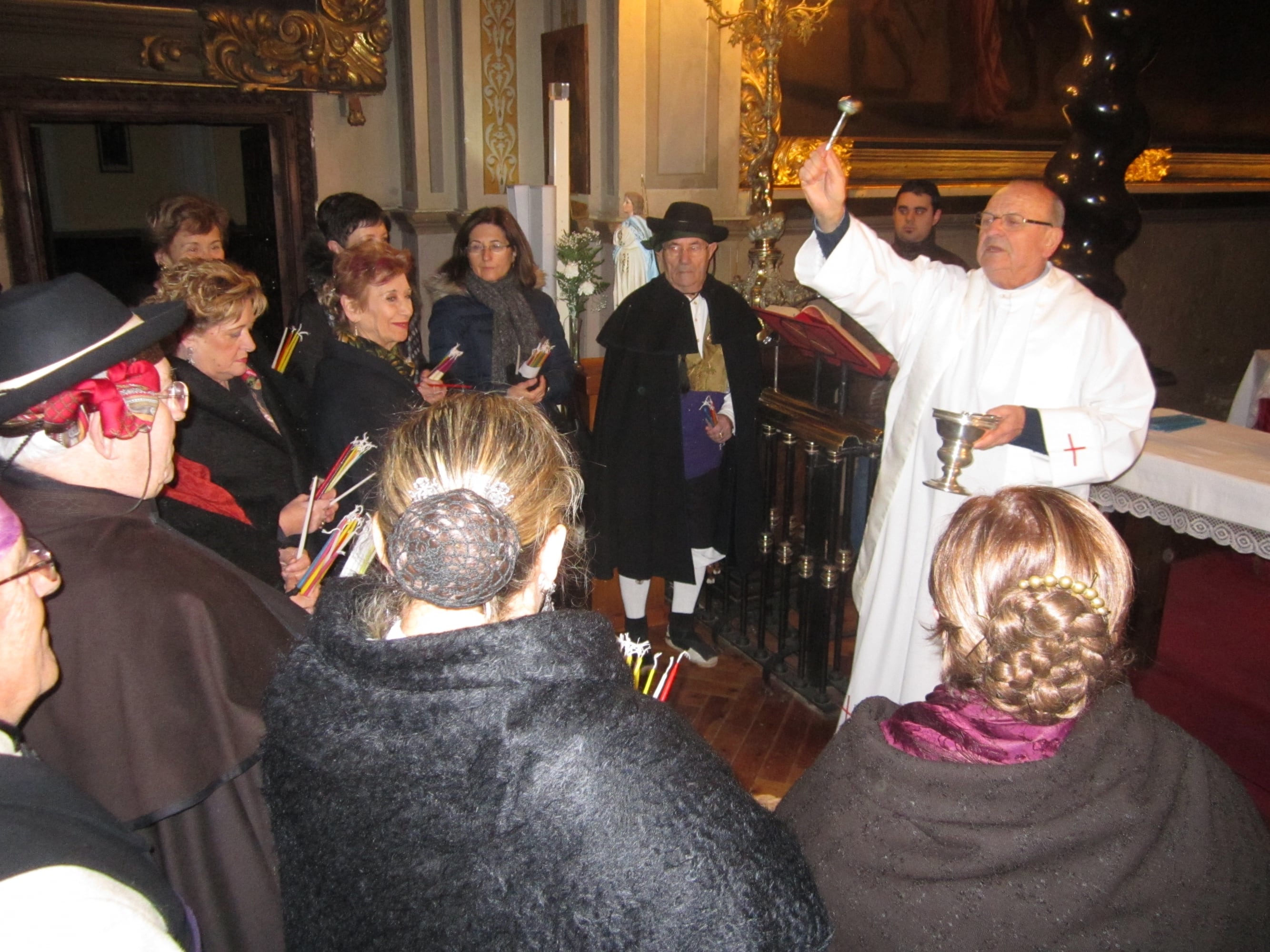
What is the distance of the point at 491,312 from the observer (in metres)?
3.71

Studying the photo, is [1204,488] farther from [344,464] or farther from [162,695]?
A: [162,695]

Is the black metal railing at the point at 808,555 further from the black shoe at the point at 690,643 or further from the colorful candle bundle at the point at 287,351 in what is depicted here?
the colorful candle bundle at the point at 287,351

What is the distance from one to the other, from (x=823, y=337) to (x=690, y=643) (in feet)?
5.03

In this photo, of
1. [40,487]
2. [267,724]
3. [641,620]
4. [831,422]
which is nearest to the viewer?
[267,724]

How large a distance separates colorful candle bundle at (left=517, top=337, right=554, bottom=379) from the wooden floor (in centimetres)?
98

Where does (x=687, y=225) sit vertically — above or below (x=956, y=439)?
above

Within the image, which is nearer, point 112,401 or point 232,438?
point 112,401

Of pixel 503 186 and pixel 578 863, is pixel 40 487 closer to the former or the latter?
pixel 578 863

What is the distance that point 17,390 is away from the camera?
4.50ft

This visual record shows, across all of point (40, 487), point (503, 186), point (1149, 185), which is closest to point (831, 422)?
point (40, 487)

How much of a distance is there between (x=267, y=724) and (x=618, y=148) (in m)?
5.20

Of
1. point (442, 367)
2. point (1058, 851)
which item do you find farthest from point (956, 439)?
point (442, 367)

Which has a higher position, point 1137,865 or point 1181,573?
point 1137,865

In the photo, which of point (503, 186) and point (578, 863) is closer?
point (578, 863)
